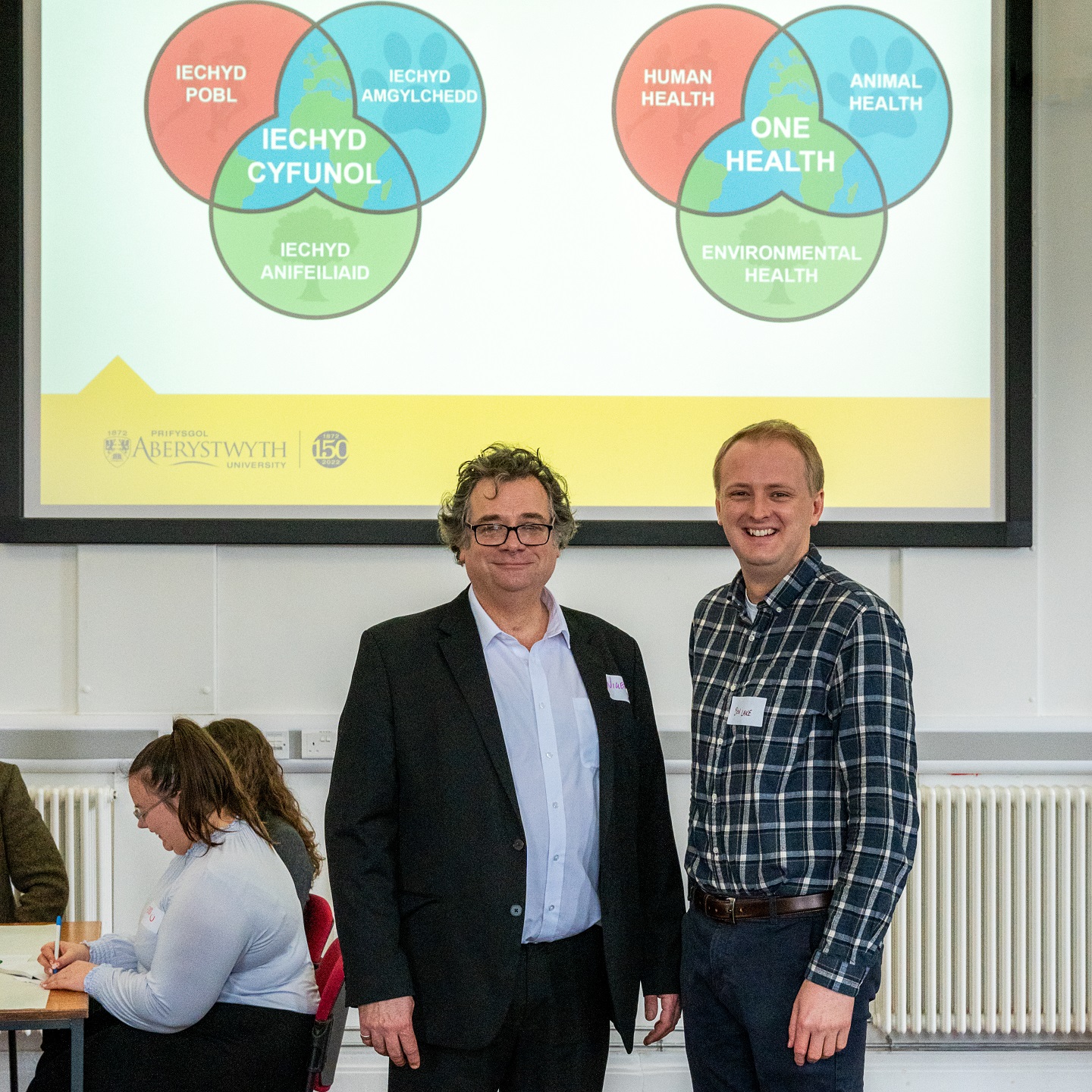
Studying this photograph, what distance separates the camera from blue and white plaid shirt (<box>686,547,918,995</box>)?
1.50 m

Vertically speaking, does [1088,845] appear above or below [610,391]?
below

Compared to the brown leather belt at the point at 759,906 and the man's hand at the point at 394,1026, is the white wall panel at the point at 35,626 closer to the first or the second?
the man's hand at the point at 394,1026

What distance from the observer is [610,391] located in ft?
9.82

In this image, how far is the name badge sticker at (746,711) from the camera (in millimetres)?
1629

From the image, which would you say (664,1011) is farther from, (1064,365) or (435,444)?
(1064,365)

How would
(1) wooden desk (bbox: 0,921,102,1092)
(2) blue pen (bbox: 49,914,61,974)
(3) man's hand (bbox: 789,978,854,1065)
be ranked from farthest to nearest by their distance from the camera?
1. (2) blue pen (bbox: 49,914,61,974)
2. (1) wooden desk (bbox: 0,921,102,1092)
3. (3) man's hand (bbox: 789,978,854,1065)

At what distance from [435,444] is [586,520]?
480 millimetres

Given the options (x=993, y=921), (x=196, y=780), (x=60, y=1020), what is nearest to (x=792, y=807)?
(x=196, y=780)

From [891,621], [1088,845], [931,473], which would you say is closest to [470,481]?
[891,621]

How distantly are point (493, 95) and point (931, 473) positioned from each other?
165 cm

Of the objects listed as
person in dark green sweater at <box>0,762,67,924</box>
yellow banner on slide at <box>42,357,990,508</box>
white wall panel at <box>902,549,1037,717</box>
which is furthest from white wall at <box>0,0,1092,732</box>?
person in dark green sweater at <box>0,762,67,924</box>

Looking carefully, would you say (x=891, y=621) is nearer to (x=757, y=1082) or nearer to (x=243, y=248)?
(x=757, y=1082)

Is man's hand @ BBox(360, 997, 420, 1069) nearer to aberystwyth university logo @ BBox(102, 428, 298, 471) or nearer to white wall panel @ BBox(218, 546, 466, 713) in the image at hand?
white wall panel @ BBox(218, 546, 466, 713)

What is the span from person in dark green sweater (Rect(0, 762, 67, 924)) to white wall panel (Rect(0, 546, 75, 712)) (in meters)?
0.40
